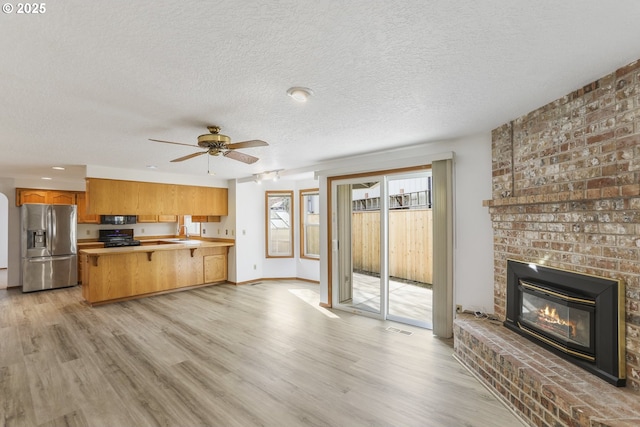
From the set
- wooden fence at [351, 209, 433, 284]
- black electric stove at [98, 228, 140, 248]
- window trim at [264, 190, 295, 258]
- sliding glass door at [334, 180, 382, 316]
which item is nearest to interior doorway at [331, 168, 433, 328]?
sliding glass door at [334, 180, 382, 316]

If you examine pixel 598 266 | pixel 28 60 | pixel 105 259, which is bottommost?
pixel 105 259

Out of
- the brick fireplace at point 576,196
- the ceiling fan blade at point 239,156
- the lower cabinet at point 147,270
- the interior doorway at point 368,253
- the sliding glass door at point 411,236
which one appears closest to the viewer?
the brick fireplace at point 576,196

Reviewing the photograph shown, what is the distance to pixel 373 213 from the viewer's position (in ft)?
13.9

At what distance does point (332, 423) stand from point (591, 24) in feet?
8.91

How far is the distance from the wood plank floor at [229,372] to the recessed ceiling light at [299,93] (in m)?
2.31

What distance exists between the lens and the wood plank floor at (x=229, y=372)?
2.09 m

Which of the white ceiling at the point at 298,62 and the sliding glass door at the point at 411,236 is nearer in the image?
the white ceiling at the point at 298,62

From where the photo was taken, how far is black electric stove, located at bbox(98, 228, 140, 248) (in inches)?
257

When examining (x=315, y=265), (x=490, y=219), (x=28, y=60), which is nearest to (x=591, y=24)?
(x=490, y=219)

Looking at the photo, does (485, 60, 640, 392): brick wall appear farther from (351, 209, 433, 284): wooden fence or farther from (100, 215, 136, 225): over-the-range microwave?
(100, 215, 136, 225): over-the-range microwave

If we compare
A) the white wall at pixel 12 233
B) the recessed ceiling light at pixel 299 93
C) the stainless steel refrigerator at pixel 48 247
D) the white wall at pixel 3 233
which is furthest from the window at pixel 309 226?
the white wall at pixel 3 233

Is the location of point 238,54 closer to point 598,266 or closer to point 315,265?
point 598,266

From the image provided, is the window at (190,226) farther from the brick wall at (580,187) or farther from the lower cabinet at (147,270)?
the brick wall at (580,187)

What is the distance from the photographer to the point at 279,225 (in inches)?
266
